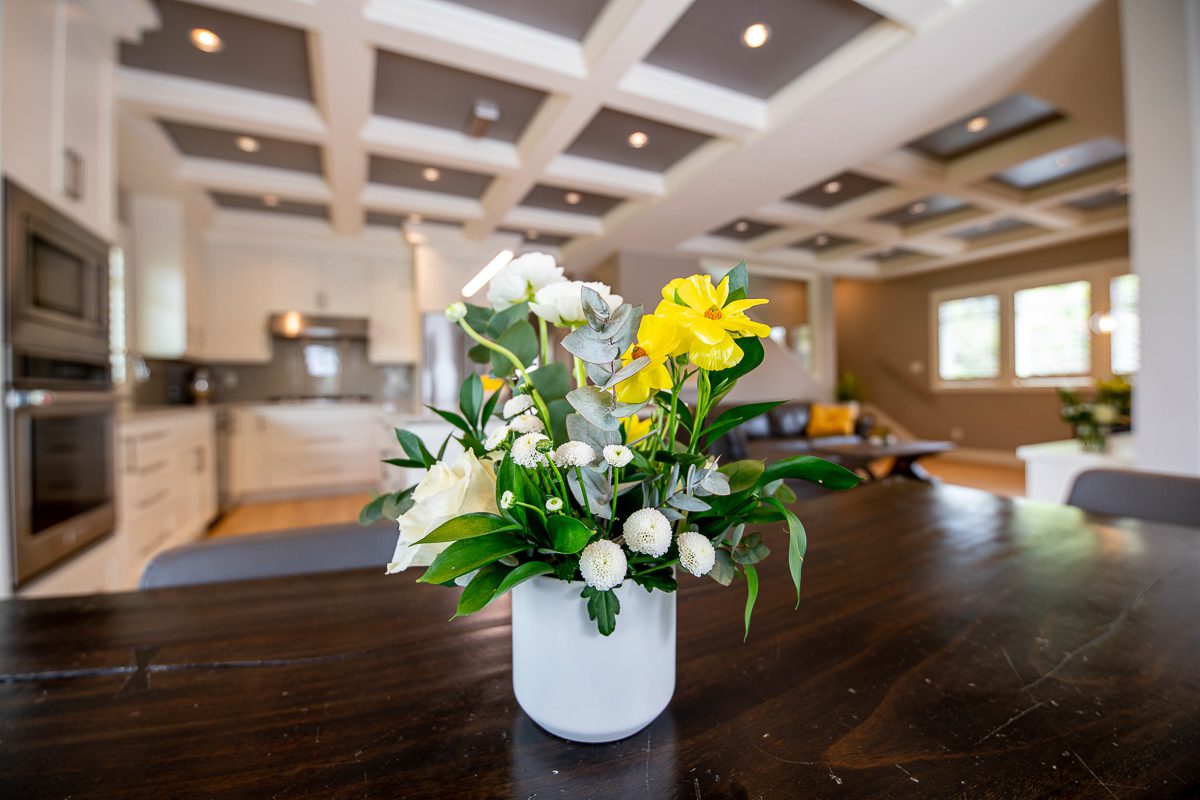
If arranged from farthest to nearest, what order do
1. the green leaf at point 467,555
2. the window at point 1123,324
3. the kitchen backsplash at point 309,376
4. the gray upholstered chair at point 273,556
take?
1. the window at point 1123,324
2. the kitchen backsplash at point 309,376
3. the gray upholstered chair at point 273,556
4. the green leaf at point 467,555

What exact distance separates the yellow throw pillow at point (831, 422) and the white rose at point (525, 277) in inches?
238

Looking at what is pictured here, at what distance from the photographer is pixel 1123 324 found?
5391 millimetres

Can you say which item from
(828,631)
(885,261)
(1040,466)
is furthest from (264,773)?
(885,261)

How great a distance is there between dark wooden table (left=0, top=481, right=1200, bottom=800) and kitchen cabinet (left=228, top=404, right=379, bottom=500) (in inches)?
173

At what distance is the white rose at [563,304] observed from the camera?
38cm

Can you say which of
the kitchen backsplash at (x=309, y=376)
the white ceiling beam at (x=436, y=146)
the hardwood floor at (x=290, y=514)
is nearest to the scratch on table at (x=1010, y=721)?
A: the white ceiling beam at (x=436, y=146)

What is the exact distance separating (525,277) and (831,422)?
618 centimetres

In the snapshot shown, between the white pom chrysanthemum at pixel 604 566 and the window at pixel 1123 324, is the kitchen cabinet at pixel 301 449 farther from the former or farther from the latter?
the window at pixel 1123 324

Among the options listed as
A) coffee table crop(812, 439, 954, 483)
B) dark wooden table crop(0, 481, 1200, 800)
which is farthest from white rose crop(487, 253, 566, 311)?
coffee table crop(812, 439, 954, 483)

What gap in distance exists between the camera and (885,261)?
7.21 metres

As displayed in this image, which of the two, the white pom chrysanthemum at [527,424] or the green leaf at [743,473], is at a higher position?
the white pom chrysanthemum at [527,424]

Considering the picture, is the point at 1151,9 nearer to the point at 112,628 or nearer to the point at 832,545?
the point at 832,545

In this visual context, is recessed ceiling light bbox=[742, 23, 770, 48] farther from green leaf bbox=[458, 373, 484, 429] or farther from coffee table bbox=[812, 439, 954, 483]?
green leaf bbox=[458, 373, 484, 429]

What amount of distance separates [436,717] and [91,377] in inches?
92.0
